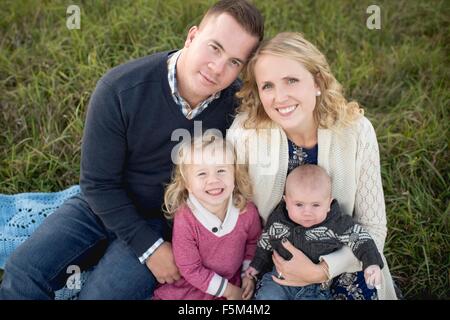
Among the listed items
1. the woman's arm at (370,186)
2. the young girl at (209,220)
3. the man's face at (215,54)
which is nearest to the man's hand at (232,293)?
the young girl at (209,220)

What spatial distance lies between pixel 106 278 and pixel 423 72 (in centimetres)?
256

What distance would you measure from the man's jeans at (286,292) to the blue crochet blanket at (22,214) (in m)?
0.85

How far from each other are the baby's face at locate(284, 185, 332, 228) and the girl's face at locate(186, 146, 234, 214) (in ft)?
0.85

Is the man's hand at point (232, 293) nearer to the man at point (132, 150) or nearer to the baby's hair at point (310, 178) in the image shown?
the man at point (132, 150)

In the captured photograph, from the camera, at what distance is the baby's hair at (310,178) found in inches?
82.9

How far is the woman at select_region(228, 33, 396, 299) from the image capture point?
2111 millimetres

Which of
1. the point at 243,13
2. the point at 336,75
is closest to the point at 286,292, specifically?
the point at 243,13

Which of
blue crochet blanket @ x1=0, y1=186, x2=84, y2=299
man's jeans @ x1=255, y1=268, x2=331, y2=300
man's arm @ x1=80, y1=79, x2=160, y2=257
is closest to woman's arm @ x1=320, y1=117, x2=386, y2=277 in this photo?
man's jeans @ x1=255, y1=268, x2=331, y2=300

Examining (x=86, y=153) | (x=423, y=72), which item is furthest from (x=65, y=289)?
(x=423, y=72)

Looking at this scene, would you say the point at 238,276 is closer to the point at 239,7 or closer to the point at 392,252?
the point at 392,252

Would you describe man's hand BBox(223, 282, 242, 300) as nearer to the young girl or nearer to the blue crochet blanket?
the young girl

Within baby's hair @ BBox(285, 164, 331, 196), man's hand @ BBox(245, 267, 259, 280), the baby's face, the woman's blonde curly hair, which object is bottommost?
man's hand @ BBox(245, 267, 259, 280)

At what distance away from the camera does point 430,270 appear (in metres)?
2.64

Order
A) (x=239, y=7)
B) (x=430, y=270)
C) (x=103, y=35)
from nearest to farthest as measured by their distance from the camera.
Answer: (x=239, y=7)
(x=430, y=270)
(x=103, y=35)
